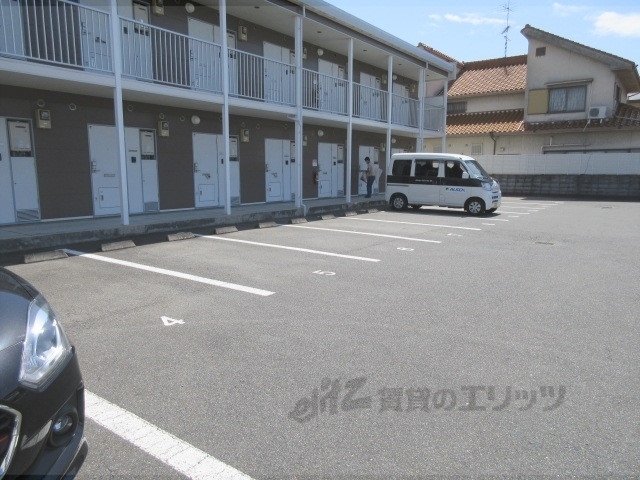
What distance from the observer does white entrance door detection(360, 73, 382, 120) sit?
17.3 m

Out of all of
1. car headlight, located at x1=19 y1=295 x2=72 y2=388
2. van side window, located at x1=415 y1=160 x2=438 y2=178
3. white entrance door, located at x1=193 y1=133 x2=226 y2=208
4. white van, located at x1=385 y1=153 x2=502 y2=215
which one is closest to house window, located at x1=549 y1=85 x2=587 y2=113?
white van, located at x1=385 y1=153 x2=502 y2=215

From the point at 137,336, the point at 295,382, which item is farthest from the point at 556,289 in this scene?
the point at 137,336

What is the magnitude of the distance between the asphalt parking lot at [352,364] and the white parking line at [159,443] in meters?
0.01

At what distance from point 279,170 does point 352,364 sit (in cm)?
1226

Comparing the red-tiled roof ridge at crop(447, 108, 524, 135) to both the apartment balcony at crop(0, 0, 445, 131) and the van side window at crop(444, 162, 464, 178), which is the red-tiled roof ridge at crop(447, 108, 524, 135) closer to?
the apartment balcony at crop(0, 0, 445, 131)

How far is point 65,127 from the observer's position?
977 cm

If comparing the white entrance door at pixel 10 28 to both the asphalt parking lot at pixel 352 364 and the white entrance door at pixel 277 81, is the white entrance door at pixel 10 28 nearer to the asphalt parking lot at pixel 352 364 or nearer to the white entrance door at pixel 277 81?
the asphalt parking lot at pixel 352 364

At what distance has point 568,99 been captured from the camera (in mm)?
24438

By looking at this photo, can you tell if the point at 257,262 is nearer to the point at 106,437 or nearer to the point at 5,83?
the point at 106,437

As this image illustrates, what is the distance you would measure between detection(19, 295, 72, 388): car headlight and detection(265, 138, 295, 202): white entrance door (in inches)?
503

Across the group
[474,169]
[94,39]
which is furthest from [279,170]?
[94,39]

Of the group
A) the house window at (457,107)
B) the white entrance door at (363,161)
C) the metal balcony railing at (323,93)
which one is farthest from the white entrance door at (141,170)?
the house window at (457,107)

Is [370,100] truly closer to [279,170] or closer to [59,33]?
[279,170]

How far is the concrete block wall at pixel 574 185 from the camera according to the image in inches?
830
